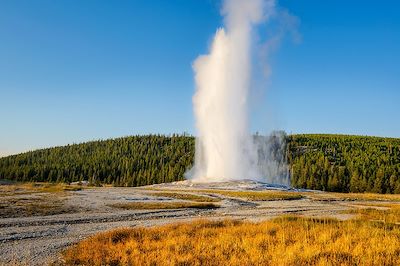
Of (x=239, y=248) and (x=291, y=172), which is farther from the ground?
(x=291, y=172)

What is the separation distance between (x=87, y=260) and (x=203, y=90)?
82.9m

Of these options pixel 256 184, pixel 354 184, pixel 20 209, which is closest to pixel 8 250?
pixel 20 209

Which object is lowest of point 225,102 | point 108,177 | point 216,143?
point 108,177

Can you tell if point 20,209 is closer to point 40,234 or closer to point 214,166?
point 40,234

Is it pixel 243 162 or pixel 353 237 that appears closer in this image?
pixel 353 237

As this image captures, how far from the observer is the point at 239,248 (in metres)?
15.5

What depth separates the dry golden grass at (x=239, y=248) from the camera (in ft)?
44.0

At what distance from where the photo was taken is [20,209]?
109 ft

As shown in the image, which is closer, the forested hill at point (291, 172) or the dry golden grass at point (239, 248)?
the dry golden grass at point (239, 248)

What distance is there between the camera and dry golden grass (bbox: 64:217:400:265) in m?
13.4

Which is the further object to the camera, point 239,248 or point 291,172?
point 291,172

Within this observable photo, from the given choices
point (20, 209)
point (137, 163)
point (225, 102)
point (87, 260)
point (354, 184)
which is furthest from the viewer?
point (137, 163)

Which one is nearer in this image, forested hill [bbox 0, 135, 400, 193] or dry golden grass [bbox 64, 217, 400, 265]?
dry golden grass [bbox 64, 217, 400, 265]

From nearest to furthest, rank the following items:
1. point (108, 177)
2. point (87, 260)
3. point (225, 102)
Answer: point (87, 260) < point (225, 102) < point (108, 177)
